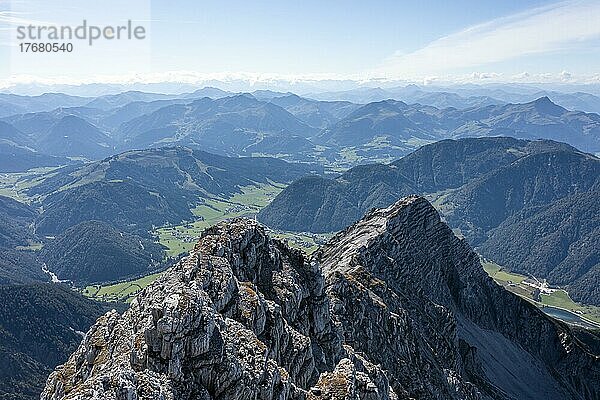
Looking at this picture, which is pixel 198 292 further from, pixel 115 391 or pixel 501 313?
pixel 501 313

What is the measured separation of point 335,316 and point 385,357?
507 inches

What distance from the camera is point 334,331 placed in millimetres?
60438

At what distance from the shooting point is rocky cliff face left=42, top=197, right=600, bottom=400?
32.1 meters

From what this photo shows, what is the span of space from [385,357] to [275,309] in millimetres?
34363

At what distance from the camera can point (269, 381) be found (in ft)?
111

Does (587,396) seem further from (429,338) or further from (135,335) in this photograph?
(135,335)

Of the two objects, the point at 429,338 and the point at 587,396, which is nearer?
the point at 429,338

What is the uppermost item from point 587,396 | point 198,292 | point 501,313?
point 198,292

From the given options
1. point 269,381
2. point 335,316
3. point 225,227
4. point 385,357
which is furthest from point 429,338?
point 269,381

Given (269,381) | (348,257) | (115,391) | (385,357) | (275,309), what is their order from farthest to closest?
(348,257)
(385,357)
(275,309)
(269,381)
(115,391)

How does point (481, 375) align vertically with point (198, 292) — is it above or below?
below

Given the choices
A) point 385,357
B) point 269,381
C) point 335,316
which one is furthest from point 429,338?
point 269,381

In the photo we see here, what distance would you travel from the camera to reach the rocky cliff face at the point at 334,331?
1265 inches

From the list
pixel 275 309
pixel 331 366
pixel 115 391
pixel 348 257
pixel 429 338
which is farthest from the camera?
pixel 348 257
